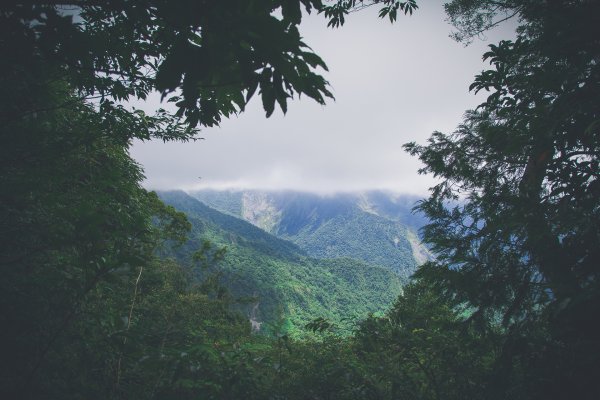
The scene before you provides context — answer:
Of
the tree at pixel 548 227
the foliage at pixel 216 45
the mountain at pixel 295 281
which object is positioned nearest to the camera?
the foliage at pixel 216 45

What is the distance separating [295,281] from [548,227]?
95.9 meters

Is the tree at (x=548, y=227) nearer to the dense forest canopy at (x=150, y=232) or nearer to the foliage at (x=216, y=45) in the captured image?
the dense forest canopy at (x=150, y=232)

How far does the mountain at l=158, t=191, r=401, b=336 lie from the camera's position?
68.4m

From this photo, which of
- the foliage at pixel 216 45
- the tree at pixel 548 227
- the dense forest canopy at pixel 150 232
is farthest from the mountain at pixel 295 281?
the foliage at pixel 216 45

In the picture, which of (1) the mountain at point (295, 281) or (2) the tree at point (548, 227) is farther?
(1) the mountain at point (295, 281)

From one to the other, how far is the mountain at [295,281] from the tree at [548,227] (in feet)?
199

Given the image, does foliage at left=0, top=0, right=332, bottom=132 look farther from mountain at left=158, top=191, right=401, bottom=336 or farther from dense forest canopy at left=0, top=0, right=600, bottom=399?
mountain at left=158, top=191, right=401, bottom=336

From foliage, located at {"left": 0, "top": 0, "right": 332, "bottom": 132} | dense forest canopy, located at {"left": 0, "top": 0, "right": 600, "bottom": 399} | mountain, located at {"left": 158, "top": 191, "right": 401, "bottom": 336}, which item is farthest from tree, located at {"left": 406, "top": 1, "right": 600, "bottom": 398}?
mountain, located at {"left": 158, "top": 191, "right": 401, "bottom": 336}

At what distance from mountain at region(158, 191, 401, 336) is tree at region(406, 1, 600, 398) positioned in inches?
2393

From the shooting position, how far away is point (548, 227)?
9.58ft

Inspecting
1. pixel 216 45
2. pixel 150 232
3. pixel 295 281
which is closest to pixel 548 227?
pixel 216 45

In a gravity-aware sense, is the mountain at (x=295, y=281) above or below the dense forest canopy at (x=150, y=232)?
below

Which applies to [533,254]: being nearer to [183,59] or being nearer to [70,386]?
[183,59]

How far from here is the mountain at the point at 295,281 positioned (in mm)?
68438
